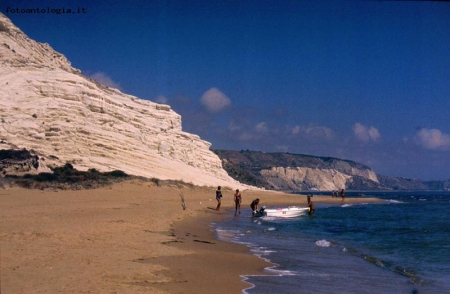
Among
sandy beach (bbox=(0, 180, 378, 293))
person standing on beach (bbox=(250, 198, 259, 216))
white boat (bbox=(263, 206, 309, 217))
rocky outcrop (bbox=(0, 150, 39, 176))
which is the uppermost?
rocky outcrop (bbox=(0, 150, 39, 176))

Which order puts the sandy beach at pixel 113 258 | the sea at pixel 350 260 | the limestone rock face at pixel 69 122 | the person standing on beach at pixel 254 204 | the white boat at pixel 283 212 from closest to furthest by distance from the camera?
the sandy beach at pixel 113 258
the sea at pixel 350 260
the person standing on beach at pixel 254 204
the white boat at pixel 283 212
the limestone rock face at pixel 69 122

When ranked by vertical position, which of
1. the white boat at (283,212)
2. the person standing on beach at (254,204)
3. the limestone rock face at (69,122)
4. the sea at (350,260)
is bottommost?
the sea at (350,260)

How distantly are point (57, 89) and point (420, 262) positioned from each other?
35.0m

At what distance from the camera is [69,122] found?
39.6 meters

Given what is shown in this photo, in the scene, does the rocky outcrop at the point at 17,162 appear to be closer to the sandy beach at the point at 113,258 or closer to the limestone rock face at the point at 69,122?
the limestone rock face at the point at 69,122

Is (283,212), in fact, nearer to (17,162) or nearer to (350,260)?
(350,260)

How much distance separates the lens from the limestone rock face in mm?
37062

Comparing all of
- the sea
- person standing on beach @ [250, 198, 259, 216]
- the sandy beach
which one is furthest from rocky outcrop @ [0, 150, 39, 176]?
the sea

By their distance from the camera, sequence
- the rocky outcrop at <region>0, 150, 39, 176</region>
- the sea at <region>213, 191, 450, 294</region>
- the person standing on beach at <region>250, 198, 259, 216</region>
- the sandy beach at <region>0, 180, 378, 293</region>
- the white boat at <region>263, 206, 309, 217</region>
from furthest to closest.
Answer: the rocky outcrop at <region>0, 150, 39, 176</region>, the white boat at <region>263, 206, 309, 217</region>, the person standing on beach at <region>250, 198, 259, 216</region>, the sea at <region>213, 191, 450, 294</region>, the sandy beach at <region>0, 180, 378, 293</region>

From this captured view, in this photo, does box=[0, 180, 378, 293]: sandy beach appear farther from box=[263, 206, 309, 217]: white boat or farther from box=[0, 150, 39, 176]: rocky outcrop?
box=[0, 150, 39, 176]: rocky outcrop

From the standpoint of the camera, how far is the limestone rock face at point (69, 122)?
37062mm

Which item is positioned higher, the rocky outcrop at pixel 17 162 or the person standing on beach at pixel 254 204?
the rocky outcrop at pixel 17 162

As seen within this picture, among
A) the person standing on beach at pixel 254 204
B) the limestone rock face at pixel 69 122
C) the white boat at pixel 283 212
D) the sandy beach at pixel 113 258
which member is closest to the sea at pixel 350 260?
the sandy beach at pixel 113 258

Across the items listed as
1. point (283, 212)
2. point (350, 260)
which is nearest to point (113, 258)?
point (350, 260)
